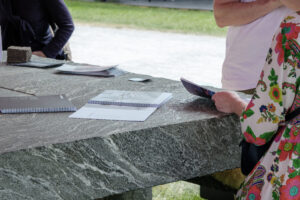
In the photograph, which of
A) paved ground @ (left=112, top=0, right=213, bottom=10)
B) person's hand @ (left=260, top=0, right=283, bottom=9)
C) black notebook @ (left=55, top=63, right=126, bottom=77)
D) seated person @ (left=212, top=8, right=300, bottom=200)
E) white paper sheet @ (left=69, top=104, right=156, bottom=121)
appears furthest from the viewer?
paved ground @ (left=112, top=0, right=213, bottom=10)

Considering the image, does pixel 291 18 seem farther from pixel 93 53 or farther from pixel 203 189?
pixel 93 53

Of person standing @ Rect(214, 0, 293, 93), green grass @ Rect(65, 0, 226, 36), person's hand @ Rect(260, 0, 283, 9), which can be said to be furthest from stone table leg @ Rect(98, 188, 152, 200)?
green grass @ Rect(65, 0, 226, 36)

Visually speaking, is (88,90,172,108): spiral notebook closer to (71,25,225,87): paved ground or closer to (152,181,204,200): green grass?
(152,181,204,200): green grass

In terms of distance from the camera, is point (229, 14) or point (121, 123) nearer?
point (121, 123)

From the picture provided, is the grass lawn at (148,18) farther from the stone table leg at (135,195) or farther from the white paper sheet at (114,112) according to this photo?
the white paper sheet at (114,112)

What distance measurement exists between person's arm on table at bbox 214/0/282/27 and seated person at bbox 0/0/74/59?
157 centimetres

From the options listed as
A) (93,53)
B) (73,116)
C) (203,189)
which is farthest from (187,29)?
(73,116)

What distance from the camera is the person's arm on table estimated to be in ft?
8.27

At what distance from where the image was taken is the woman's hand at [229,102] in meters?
2.12

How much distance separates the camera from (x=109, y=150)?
1920mm

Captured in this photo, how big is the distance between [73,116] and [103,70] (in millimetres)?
843

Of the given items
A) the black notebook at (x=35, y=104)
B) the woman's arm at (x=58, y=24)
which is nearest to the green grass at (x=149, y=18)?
the woman's arm at (x=58, y=24)

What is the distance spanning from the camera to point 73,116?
2137mm

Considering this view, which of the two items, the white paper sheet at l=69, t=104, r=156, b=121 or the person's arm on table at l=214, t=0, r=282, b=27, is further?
the person's arm on table at l=214, t=0, r=282, b=27
